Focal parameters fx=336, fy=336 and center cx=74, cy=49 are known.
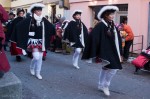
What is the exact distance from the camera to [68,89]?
6918 millimetres

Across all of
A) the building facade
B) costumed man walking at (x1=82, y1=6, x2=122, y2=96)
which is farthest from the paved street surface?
the building facade

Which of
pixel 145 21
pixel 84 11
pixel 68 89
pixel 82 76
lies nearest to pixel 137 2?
pixel 145 21

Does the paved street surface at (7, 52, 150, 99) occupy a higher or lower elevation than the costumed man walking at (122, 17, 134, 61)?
lower

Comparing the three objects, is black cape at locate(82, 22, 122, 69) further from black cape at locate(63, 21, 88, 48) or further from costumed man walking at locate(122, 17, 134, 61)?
costumed man walking at locate(122, 17, 134, 61)

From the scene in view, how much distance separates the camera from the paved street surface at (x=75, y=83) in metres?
6.45

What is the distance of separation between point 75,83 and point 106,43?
1.58m

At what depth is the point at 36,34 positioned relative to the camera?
7.92 meters

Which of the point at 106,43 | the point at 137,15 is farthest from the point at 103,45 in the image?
the point at 137,15

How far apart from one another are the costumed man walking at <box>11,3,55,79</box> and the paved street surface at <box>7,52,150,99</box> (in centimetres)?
57

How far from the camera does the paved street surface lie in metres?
6.45

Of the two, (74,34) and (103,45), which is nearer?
(103,45)

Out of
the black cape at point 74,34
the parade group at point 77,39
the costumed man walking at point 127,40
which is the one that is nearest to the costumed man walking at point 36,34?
the parade group at point 77,39

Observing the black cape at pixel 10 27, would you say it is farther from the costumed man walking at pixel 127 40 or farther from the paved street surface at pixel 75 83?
the costumed man walking at pixel 127 40

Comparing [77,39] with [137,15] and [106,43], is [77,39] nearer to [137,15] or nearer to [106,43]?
[106,43]
